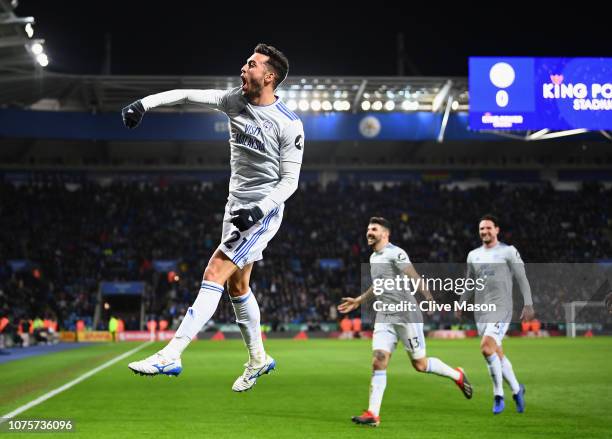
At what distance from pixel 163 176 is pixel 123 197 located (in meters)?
4.77

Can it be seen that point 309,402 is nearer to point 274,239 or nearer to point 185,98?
point 185,98

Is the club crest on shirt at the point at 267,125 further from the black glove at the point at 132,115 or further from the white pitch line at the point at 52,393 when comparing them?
the white pitch line at the point at 52,393

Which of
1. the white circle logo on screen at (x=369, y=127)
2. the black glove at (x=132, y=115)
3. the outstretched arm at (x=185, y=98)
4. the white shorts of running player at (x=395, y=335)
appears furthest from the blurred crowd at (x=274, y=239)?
the black glove at (x=132, y=115)

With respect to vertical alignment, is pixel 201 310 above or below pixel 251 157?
below

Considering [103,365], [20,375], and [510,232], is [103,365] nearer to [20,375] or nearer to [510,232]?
[20,375]

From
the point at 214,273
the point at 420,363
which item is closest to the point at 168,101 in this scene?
the point at 214,273

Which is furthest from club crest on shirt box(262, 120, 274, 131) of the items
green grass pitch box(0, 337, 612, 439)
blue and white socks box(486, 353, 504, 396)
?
blue and white socks box(486, 353, 504, 396)

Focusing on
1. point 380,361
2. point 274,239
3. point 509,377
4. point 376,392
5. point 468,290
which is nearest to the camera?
point 376,392

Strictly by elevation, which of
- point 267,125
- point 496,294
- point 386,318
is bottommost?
point 386,318

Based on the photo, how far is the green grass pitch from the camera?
1023 cm

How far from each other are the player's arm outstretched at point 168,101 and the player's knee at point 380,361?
5.15 m

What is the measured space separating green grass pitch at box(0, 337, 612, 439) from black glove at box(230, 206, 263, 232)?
12.8ft

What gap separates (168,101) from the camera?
22.0 ft

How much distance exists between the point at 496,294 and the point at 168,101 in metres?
7.15
